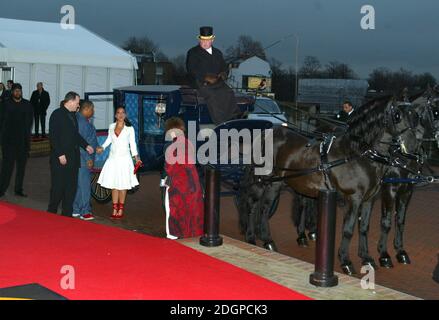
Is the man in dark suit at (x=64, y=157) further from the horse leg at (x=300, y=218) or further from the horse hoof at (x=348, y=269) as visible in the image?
the horse hoof at (x=348, y=269)

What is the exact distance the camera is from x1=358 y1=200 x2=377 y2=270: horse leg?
25.6 ft

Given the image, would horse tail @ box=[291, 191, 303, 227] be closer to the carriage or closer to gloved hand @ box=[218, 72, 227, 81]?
the carriage

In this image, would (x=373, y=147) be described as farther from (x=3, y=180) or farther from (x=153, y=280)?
(x=3, y=180)

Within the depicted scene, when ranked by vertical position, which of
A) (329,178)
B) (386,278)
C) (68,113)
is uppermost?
(68,113)

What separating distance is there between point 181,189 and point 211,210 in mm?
1094

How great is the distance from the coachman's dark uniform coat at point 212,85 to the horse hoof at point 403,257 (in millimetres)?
3003

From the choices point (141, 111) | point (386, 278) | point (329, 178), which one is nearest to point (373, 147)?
point (329, 178)

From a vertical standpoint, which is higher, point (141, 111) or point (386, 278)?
point (141, 111)

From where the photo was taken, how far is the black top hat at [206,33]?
29.1 ft

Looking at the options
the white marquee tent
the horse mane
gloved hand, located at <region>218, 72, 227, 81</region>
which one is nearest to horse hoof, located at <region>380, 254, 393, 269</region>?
the horse mane

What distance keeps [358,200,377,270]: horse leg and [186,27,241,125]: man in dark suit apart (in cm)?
241

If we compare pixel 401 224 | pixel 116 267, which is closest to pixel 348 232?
pixel 401 224

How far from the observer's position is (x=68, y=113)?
8.96 metres
